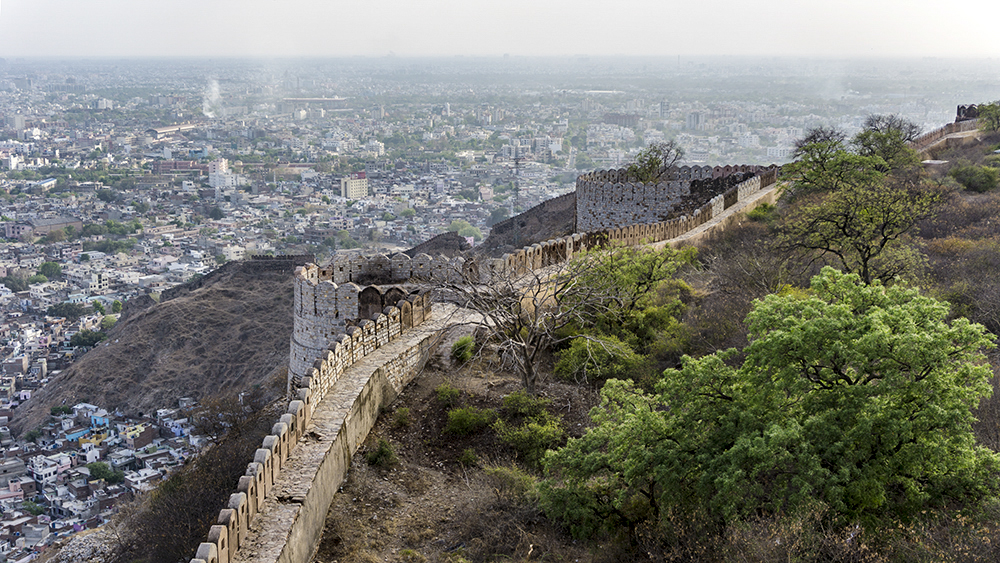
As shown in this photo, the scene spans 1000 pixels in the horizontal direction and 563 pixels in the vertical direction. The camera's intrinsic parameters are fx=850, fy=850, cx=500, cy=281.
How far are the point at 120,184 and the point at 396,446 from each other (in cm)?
9871

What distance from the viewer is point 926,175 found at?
2477 cm

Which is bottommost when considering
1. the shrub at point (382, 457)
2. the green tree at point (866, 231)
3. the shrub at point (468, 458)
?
the shrub at point (468, 458)

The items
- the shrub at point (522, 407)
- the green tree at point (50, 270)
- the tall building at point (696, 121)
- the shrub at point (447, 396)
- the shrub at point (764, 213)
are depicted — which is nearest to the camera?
the shrub at point (522, 407)

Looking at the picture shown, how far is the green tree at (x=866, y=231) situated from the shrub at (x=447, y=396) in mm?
6847

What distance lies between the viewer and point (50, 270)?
60.5m

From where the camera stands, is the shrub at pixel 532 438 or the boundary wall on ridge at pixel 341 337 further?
the shrub at pixel 532 438

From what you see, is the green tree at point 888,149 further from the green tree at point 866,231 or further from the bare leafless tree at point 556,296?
the bare leafless tree at point 556,296

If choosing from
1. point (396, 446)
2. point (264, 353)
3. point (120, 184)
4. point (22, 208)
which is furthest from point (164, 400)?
point (120, 184)

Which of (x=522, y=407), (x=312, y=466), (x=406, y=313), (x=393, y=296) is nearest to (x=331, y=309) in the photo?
(x=393, y=296)

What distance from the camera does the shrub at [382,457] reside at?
990 centimetres

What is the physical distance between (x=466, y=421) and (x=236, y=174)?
10087cm

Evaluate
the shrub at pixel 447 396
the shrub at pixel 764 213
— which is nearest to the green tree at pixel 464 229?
the shrub at pixel 764 213

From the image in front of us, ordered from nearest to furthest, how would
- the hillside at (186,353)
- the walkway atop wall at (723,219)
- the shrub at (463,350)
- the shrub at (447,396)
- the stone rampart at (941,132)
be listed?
the shrub at (447,396) → the shrub at (463,350) → the walkway atop wall at (723,219) → the hillside at (186,353) → the stone rampart at (941,132)

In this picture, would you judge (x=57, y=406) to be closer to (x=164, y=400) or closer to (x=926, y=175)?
(x=164, y=400)
